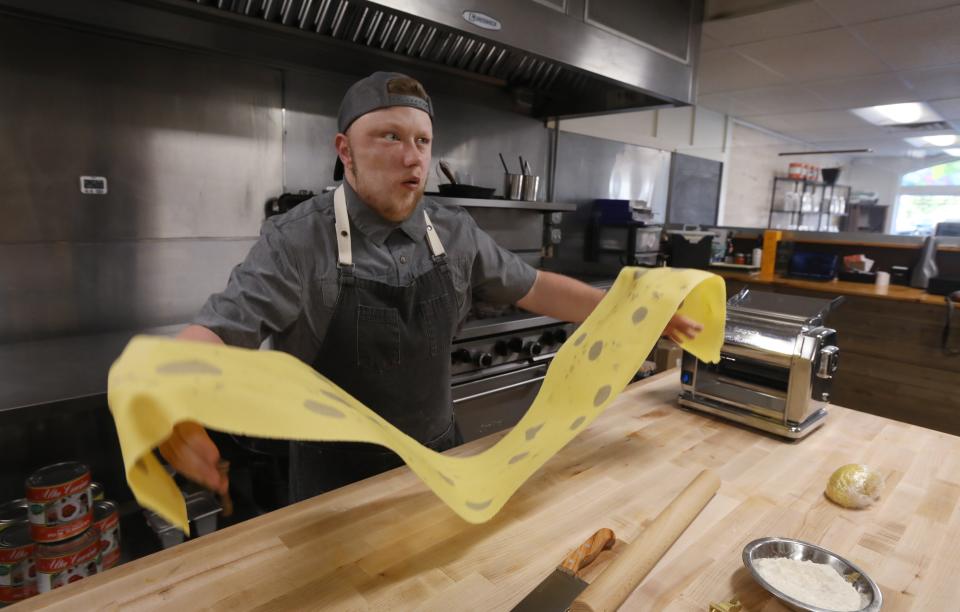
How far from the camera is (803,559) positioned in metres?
0.81

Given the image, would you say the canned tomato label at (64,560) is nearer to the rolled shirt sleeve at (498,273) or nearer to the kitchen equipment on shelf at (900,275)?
the rolled shirt sleeve at (498,273)

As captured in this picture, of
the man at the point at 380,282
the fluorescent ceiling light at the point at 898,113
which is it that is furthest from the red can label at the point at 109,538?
the fluorescent ceiling light at the point at 898,113

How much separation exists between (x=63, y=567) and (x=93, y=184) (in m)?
1.22

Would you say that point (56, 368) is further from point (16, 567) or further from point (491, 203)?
point (491, 203)

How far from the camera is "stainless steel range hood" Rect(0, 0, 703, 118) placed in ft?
5.90

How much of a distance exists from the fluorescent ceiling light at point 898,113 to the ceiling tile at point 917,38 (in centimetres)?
182

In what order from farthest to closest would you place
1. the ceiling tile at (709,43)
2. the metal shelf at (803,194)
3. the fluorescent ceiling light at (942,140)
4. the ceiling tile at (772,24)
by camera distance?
the metal shelf at (803,194) < the fluorescent ceiling light at (942,140) < the ceiling tile at (709,43) < the ceiling tile at (772,24)

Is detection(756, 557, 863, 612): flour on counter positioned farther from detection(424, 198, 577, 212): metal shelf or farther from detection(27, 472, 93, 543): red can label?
detection(424, 198, 577, 212): metal shelf

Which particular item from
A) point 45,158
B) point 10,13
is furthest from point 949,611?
point 10,13

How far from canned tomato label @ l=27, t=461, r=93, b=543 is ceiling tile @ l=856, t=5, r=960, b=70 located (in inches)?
181

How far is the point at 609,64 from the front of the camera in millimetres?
2322

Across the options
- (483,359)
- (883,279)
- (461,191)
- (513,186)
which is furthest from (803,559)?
(883,279)

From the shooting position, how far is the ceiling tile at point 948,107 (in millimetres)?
5391

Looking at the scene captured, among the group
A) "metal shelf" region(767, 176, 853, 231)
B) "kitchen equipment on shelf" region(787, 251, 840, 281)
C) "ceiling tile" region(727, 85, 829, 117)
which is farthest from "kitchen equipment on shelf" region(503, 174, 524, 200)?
"metal shelf" region(767, 176, 853, 231)
